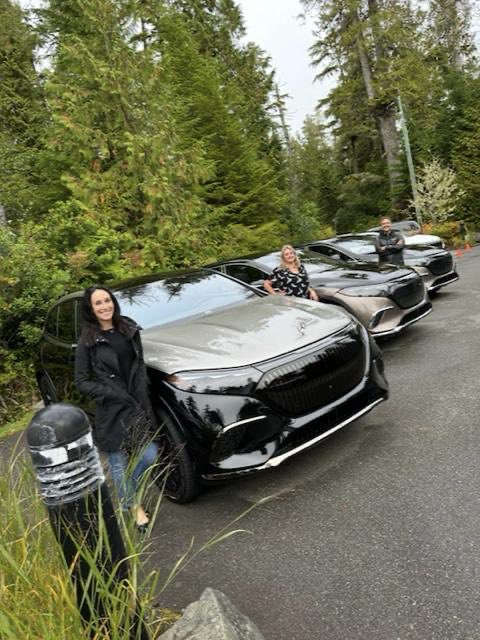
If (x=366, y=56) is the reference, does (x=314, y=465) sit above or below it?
below

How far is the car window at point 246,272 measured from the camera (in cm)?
684

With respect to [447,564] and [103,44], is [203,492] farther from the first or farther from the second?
[103,44]

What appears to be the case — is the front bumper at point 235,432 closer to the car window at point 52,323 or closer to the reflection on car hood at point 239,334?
the reflection on car hood at point 239,334

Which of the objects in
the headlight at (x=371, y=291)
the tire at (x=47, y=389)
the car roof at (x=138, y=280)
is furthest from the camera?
the headlight at (x=371, y=291)

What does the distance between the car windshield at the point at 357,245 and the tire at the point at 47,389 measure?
5912 mm

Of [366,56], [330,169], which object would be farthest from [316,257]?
[330,169]

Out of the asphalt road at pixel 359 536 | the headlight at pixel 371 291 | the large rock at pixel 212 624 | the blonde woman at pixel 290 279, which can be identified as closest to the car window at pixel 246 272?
the blonde woman at pixel 290 279

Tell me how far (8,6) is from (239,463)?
20.0 m

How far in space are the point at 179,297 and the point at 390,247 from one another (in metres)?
5.19

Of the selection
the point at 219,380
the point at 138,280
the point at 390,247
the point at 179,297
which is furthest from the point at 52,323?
the point at 390,247

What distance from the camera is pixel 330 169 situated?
3838 cm

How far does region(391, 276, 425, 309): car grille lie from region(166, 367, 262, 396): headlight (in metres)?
3.39

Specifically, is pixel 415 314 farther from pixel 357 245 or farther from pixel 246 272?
pixel 357 245

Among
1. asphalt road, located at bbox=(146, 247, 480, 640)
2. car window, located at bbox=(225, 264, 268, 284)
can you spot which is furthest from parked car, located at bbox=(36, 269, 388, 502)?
car window, located at bbox=(225, 264, 268, 284)
